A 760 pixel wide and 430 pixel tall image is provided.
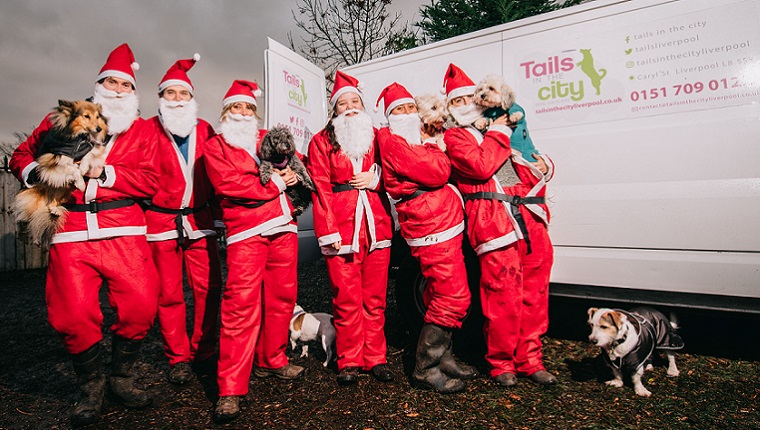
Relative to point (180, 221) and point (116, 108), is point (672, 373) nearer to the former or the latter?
point (180, 221)

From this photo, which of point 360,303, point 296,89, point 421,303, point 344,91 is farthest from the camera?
point 296,89

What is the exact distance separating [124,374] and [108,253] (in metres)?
0.84

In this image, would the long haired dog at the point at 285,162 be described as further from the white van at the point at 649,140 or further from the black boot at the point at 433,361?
the white van at the point at 649,140

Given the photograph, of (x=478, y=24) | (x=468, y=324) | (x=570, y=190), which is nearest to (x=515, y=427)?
(x=468, y=324)

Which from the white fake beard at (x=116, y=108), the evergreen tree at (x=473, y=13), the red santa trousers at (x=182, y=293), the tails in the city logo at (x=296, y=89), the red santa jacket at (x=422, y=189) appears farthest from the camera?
the evergreen tree at (x=473, y=13)

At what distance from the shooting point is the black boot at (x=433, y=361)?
3002 mm

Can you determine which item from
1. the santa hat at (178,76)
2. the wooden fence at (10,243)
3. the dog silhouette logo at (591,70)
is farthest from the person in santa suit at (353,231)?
the wooden fence at (10,243)

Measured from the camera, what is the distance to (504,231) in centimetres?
295

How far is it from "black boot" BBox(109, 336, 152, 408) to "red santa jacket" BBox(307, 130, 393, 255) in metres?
1.38

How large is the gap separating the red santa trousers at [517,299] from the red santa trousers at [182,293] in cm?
198

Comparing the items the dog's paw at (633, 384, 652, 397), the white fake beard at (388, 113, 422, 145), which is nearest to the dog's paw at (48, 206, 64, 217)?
the white fake beard at (388, 113, 422, 145)

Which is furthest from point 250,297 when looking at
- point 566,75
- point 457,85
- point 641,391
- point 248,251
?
point 566,75

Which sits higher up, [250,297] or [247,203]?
[247,203]

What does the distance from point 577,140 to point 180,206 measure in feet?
9.62
